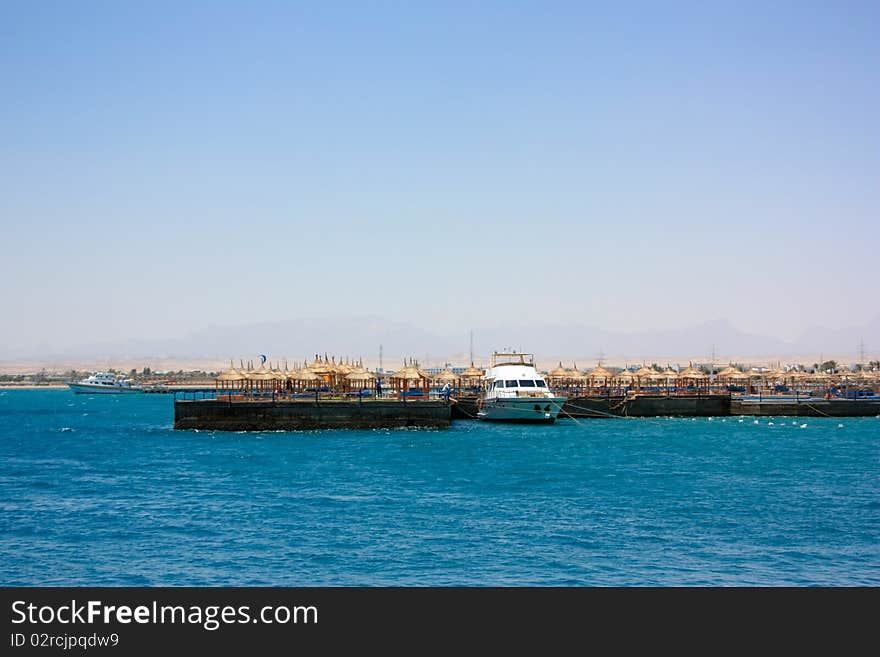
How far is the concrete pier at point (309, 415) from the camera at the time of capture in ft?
231

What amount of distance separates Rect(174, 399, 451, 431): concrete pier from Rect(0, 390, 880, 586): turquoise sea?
677 cm

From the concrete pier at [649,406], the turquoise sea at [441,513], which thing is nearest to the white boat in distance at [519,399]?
the concrete pier at [649,406]

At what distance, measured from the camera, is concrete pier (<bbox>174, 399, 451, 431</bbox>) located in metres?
70.5

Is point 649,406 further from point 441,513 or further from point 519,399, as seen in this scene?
point 441,513

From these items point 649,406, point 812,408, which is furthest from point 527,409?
point 812,408

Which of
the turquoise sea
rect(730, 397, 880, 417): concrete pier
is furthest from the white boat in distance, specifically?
rect(730, 397, 880, 417): concrete pier

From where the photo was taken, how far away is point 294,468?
4800 cm

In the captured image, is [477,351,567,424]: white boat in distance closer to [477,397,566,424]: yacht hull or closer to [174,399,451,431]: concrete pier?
[477,397,566,424]: yacht hull
